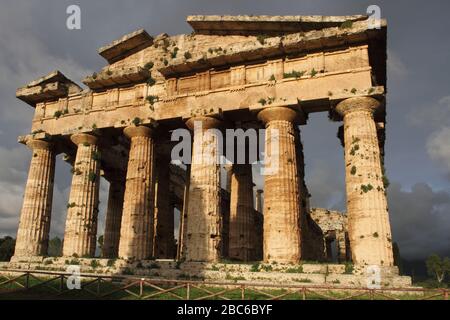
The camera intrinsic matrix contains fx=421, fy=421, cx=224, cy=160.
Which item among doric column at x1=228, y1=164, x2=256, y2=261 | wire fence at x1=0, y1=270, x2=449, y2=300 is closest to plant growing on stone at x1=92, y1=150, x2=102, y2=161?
doric column at x1=228, y1=164, x2=256, y2=261

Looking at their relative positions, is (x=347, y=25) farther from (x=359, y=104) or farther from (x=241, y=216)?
(x=241, y=216)

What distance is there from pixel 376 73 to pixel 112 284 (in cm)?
1479

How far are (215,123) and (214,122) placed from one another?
0.23 ft

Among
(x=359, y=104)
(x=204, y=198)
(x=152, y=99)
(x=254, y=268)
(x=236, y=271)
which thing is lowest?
(x=236, y=271)

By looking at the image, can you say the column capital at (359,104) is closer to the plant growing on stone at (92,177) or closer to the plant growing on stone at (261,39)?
the plant growing on stone at (261,39)

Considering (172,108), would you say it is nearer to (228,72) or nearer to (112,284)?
(228,72)

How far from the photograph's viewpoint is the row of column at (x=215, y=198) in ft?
53.7

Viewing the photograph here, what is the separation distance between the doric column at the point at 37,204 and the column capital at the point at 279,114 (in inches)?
492

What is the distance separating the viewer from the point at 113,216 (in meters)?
26.7

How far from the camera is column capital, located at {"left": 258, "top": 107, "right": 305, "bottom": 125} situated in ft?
60.4

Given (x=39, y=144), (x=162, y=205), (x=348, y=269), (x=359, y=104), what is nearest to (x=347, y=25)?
(x=359, y=104)

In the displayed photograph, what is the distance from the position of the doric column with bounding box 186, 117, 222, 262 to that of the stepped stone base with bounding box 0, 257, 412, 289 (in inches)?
30.7

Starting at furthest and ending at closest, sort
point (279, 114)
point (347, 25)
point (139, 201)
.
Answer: point (139, 201) < point (279, 114) < point (347, 25)
